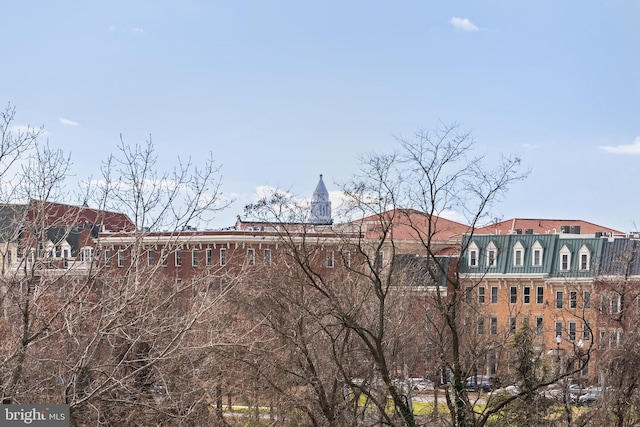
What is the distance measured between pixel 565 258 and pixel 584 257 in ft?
4.52

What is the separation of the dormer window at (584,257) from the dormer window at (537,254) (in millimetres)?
2734

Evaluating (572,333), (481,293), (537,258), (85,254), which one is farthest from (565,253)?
(85,254)

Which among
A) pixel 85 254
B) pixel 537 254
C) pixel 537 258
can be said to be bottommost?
pixel 85 254

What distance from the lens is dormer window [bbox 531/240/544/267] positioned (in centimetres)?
5734

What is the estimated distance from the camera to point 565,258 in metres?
56.4

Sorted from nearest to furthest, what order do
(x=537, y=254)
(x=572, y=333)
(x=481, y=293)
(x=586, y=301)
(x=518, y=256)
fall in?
1. (x=586, y=301)
2. (x=572, y=333)
3. (x=537, y=254)
4. (x=518, y=256)
5. (x=481, y=293)

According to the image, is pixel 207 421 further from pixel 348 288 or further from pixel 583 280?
pixel 583 280

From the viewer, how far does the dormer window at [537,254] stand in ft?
188

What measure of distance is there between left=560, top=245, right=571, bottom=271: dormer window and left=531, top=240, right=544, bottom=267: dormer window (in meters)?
1.45

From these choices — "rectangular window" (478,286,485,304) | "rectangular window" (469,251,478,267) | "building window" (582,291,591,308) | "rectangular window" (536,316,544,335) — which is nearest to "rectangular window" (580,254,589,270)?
"rectangular window" (536,316,544,335)

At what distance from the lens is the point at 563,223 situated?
68.2 m

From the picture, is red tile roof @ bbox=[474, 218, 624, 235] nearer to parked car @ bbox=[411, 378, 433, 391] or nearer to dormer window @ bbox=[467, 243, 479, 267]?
dormer window @ bbox=[467, 243, 479, 267]

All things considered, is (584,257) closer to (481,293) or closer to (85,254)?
(481,293)

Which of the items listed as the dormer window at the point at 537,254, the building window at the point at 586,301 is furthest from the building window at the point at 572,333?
the dormer window at the point at 537,254
